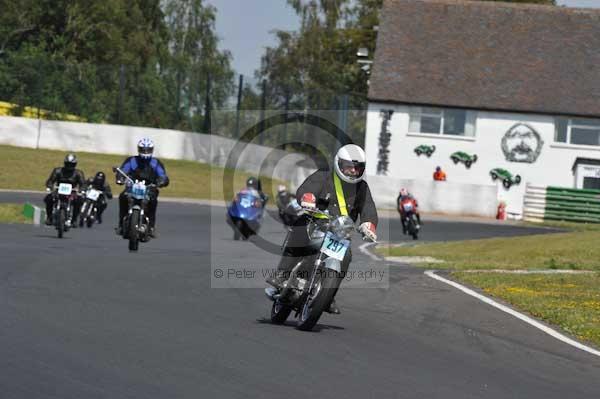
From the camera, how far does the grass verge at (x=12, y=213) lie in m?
28.2

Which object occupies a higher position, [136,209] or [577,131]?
[577,131]

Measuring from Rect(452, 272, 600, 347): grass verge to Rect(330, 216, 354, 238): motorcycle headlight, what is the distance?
2649mm

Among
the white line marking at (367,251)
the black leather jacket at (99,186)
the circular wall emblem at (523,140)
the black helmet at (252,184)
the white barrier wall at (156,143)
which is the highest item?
the circular wall emblem at (523,140)

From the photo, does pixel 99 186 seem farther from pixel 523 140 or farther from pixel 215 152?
pixel 523 140

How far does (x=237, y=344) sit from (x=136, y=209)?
9.30 m

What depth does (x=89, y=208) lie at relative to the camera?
88.1 feet

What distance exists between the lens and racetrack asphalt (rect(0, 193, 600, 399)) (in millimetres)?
7578

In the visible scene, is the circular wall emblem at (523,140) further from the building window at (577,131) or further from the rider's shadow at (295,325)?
the rider's shadow at (295,325)

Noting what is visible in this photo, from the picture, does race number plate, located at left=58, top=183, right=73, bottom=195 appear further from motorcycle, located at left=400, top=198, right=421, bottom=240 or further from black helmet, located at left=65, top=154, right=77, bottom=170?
motorcycle, located at left=400, top=198, right=421, bottom=240

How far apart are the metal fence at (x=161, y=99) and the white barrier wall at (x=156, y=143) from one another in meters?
0.55

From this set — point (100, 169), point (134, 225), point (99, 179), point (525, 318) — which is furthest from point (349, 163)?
point (100, 169)

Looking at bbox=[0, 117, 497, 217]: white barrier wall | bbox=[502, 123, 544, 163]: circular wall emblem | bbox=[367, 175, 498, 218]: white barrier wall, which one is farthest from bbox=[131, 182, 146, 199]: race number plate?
bbox=[502, 123, 544, 163]: circular wall emblem

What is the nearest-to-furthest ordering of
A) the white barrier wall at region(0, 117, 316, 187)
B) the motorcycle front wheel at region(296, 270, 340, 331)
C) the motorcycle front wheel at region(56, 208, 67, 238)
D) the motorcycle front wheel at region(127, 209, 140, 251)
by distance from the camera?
the motorcycle front wheel at region(296, 270, 340, 331) → the motorcycle front wheel at region(127, 209, 140, 251) → the motorcycle front wheel at region(56, 208, 67, 238) → the white barrier wall at region(0, 117, 316, 187)

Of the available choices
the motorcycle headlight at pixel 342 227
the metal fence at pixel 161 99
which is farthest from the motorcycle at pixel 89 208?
the metal fence at pixel 161 99
